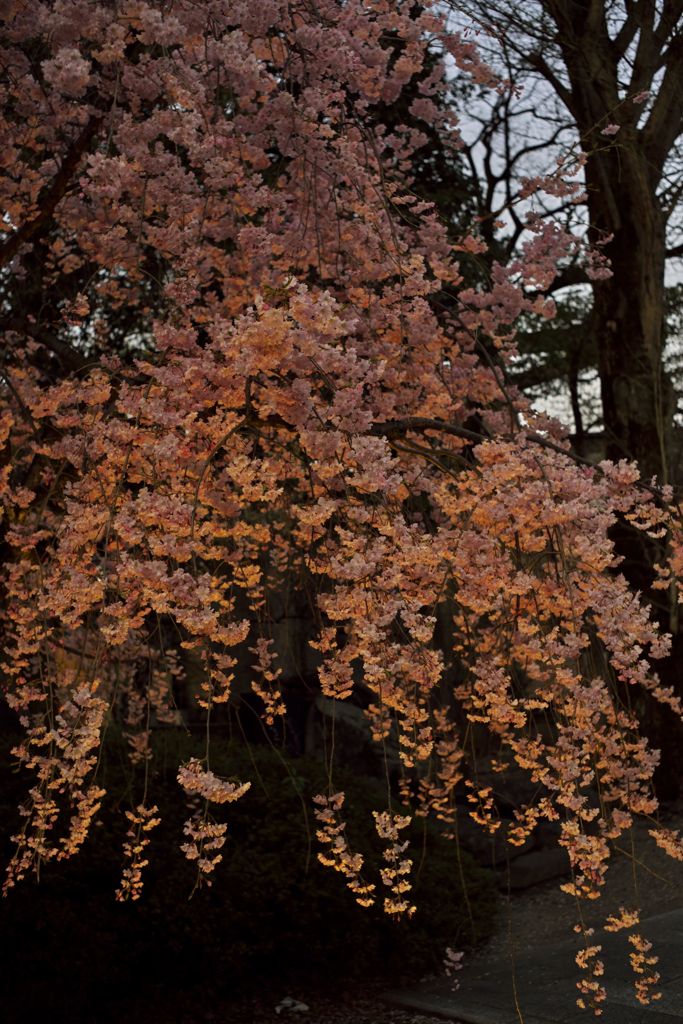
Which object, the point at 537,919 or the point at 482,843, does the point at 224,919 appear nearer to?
the point at 537,919

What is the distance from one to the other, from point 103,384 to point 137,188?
3.51 ft

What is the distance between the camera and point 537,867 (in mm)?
8234

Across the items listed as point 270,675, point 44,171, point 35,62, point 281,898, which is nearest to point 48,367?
point 44,171

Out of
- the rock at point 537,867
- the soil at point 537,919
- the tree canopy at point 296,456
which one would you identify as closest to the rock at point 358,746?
Result: the rock at point 537,867

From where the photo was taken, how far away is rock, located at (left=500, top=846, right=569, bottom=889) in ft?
26.5

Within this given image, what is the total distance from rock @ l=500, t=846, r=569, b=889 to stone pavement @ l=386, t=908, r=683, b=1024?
163cm

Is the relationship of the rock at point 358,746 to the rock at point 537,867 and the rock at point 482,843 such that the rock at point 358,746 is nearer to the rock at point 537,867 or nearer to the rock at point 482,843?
the rock at point 482,843

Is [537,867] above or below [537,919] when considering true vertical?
above

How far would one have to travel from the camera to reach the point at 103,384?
4266 mm

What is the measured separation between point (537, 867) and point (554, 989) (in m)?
2.89

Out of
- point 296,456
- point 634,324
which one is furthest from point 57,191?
point 634,324

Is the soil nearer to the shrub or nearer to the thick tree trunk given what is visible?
the shrub

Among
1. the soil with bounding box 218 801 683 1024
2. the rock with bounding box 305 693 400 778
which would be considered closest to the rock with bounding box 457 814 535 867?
the soil with bounding box 218 801 683 1024

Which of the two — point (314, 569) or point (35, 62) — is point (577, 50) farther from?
point (314, 569)
